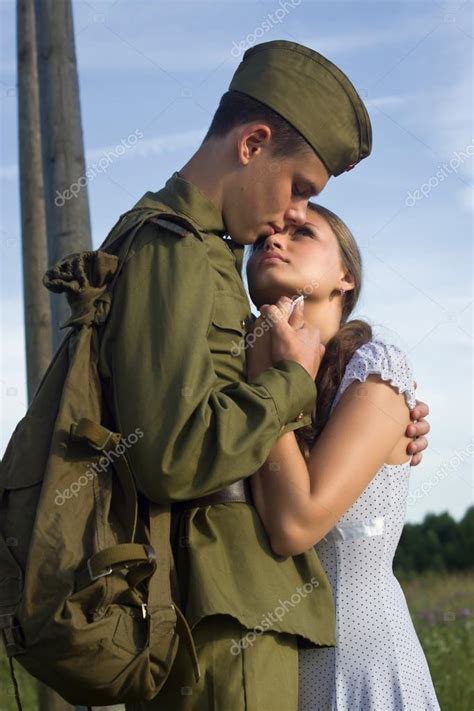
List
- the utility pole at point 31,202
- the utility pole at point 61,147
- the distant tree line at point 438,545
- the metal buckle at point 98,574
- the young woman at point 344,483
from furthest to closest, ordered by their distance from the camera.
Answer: the distant tree line at point 438,545, the utility pole at point 31,202, the utility pole at point 61,147, the young woman at point 344,483, the metal buckle at point 98,574

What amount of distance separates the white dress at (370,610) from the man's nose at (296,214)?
0.38 metres

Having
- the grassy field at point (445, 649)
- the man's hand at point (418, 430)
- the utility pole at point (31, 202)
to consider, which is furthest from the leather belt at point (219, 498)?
the grassy field at point (445, 649)

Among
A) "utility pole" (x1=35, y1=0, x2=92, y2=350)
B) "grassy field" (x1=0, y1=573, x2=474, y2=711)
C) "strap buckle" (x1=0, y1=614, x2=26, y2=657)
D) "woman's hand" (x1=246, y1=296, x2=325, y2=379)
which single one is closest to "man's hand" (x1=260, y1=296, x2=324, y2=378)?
Answer: "woman's hand" (x1=246, y1=296, x2=325, y2=379)

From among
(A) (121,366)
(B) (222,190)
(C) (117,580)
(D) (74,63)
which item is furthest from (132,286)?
(D) (74,63)

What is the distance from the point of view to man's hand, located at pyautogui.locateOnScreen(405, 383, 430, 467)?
315 cm

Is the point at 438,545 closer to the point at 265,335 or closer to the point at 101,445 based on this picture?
the point at 265,335

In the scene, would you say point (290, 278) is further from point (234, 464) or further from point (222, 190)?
point (234, 464)

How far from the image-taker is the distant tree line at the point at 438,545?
17.7 m

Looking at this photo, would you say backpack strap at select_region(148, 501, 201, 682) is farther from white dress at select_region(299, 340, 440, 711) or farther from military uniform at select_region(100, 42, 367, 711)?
white dress at select_region(299, 340, 440, 711)

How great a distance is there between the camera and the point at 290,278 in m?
3.25

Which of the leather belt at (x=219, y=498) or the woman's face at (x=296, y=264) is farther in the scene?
the woman's face at (x=296, y=264)

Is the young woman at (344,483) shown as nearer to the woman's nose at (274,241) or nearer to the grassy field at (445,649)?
the woman's nose at (274,241)

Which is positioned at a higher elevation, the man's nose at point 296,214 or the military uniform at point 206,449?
the man's nose at point 296,214

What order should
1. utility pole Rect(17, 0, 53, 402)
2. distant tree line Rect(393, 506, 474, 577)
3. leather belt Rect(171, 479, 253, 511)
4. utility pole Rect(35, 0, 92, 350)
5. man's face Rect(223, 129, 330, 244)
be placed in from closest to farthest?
leather belt Rect(171, 479, 253, 511)
man's face Rect(223, 129, 330, 244)
utility pole Rect(35, 0, 92, 350)
utility pole Rect(17, 0, 53, 402)
distant tree line Rect(393, 506, 474, 577)
